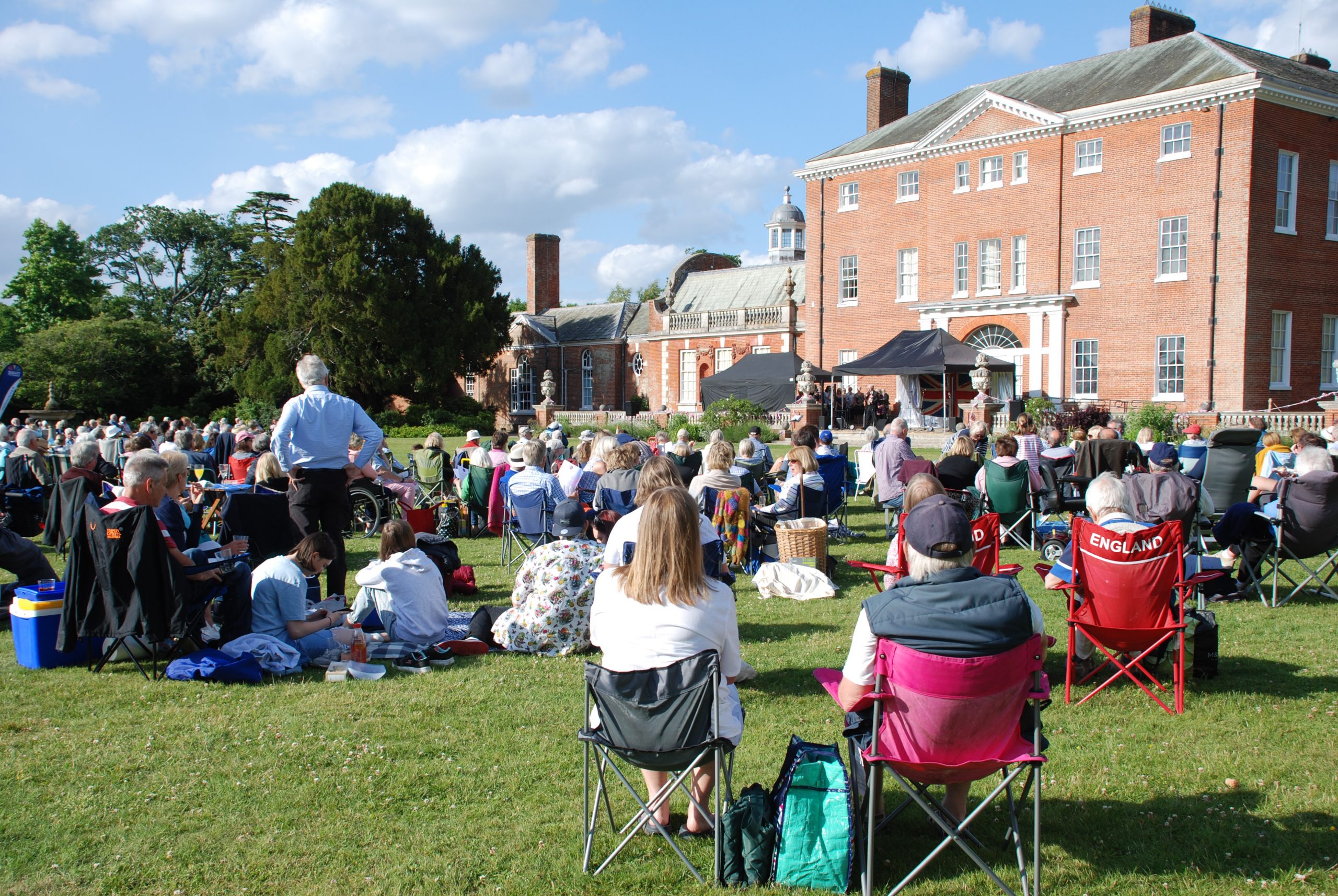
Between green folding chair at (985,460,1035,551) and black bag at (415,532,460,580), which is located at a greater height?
green folding chair at (985,460,1035,551)

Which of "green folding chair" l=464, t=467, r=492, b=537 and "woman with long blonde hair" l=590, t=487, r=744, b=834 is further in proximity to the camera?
"green folding chair" l=464, t=467, r=492, b=537

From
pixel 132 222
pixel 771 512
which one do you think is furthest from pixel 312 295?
pixel 771 512

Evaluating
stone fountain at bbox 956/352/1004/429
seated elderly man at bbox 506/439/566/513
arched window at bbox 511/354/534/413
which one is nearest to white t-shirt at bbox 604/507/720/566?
seated elderly man at bbox 506/439/566/513

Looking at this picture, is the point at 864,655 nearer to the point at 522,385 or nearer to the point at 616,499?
the point at 616,499

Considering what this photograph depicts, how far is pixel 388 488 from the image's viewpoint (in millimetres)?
11586

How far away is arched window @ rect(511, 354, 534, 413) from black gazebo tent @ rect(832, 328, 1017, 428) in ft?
68.4

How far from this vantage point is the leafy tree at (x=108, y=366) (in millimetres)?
37500

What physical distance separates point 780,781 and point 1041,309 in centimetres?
2616

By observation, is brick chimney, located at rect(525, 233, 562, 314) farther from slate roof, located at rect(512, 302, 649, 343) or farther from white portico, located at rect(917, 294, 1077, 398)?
white portico, located at rect(917, 294, 1077, 398)

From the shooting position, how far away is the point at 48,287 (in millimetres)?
47625

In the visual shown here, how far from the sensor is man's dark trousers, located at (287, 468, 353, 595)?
705cm

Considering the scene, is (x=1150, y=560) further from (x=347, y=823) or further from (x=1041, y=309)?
(x=1041, y=309)

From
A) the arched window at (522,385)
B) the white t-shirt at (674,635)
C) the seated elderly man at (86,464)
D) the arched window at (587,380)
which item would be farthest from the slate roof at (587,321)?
the white t-shirt at (674,635)

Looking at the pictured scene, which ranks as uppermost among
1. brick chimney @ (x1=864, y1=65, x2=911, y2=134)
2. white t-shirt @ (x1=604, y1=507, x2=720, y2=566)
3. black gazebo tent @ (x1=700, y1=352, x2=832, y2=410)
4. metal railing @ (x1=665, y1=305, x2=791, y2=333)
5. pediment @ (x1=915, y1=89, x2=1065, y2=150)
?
brick chimney @ (x1=864, y1=65, x2=911, y2=134)
